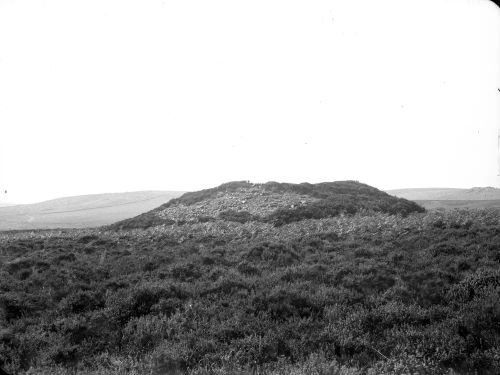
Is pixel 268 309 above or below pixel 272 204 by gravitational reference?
below

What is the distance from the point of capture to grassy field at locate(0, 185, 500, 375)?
18.2 feet

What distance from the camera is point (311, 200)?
30375mm

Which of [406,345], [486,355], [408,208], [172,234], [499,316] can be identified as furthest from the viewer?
[408,208]

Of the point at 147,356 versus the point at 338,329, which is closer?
the point at 147,356

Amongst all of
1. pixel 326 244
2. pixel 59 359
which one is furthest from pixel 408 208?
pixel 59 359

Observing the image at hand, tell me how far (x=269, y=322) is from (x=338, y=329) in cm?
132

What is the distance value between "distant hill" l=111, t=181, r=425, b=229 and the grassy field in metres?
11.0

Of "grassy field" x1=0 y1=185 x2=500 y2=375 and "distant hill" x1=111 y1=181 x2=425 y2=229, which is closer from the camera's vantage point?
"grassy field" x1=0 y1=185 x2=500 y2=375

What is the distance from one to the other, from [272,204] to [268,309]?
2208 cm

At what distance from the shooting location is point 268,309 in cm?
772

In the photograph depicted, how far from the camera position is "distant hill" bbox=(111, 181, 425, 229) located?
88.1 feet

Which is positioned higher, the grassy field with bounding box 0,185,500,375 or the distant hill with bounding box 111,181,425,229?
the distant hill with bounding box 111,181,425,229

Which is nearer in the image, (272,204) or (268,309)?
(268,309)

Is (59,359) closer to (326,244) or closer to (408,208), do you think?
(326,244)
